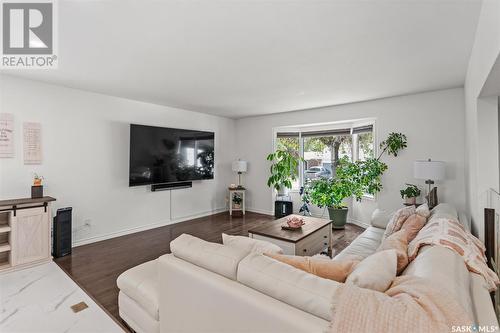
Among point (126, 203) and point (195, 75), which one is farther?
point (126, 203)

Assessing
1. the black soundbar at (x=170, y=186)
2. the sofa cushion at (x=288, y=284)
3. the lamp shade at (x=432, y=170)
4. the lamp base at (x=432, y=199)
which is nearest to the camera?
the sofa cushion at (x=288, y=284)

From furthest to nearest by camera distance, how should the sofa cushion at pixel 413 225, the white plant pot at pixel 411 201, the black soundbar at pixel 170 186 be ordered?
1. the black soundbar at pixel 170 186
2. the white plant pot at pixel 411 201
3. the sofa cushion at pixel 413 225

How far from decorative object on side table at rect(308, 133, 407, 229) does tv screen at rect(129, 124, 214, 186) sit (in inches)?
98.2

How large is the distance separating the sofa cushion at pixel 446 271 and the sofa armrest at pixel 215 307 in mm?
592

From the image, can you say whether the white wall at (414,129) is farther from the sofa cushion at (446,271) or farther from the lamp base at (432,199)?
the sofa cushion at (446,271)

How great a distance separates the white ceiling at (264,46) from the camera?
1.83 metres

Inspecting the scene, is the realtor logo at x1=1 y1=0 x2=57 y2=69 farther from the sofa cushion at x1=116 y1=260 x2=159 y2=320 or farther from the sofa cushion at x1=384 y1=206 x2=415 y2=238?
the sofa cushion at x1=384 y1=206 x2=415 y2=238

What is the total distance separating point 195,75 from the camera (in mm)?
3215

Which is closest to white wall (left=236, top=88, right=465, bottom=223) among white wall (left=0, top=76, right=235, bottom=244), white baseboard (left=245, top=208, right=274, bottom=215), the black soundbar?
white baseboard (left=245, top=208, right=274, bottom=215)

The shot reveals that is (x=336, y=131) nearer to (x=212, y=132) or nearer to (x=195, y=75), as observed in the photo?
(x=212, y=132)

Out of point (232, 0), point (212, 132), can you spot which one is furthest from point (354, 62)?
point (212, 132)

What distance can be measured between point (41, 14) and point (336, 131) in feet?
15.9

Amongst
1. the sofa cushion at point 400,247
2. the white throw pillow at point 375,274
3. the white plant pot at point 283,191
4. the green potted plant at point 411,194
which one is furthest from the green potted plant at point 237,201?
the white throw pillow at point 375,274

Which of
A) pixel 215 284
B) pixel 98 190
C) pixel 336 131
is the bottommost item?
pixel 215 284
